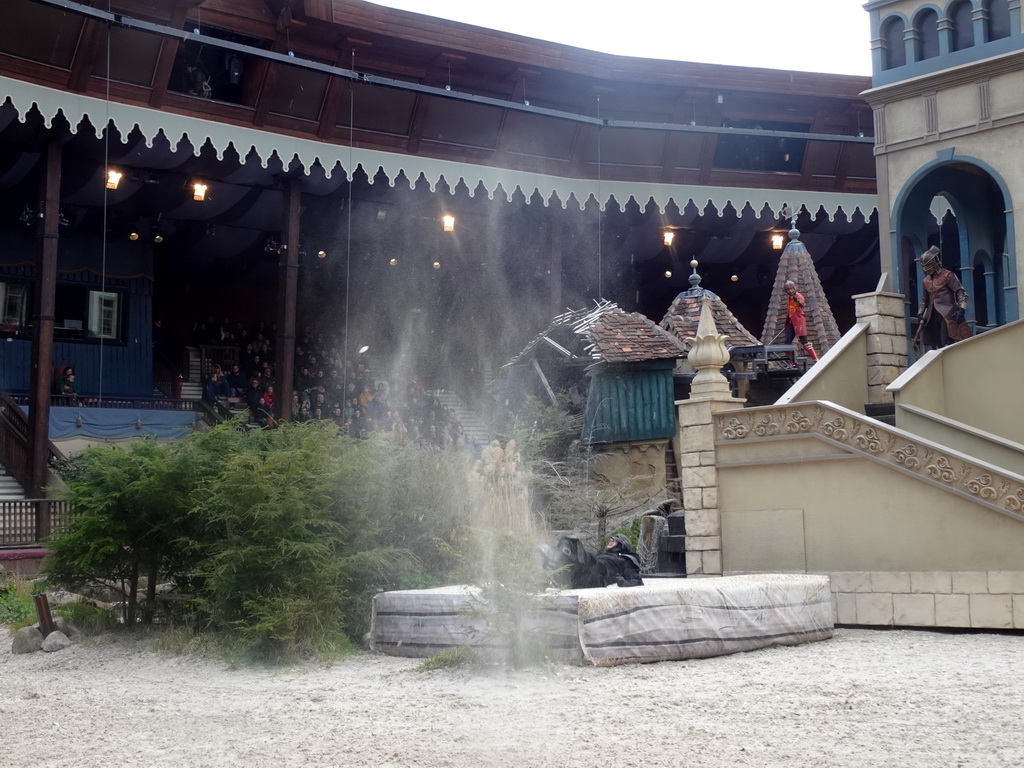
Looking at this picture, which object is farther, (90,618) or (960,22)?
(960,22)

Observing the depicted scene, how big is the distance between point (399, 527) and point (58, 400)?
1514 cm

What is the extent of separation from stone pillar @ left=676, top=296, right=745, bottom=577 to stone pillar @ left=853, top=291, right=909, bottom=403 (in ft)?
9.52

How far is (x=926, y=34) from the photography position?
55.6 feet

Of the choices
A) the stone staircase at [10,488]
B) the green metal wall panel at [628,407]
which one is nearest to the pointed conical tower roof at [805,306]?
the green metal wall panel at [628,407]

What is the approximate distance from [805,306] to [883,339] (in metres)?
9.96

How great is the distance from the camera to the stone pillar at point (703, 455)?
44.3 ft

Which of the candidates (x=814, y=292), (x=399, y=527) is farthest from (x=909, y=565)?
(x=814, y=292)

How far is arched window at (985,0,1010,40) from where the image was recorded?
636 inches

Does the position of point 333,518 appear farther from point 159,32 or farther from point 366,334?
point 366,334

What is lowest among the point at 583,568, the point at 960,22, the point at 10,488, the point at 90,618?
the point at 90,618

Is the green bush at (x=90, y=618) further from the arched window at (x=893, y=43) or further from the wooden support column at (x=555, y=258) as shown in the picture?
the wooden support column at (x=555, y=258)

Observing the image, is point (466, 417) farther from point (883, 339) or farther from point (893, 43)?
point (893, 43)

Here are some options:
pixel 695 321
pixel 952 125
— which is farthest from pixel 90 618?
pixel 695 321

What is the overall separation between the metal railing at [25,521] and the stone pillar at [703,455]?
34.6 ft
